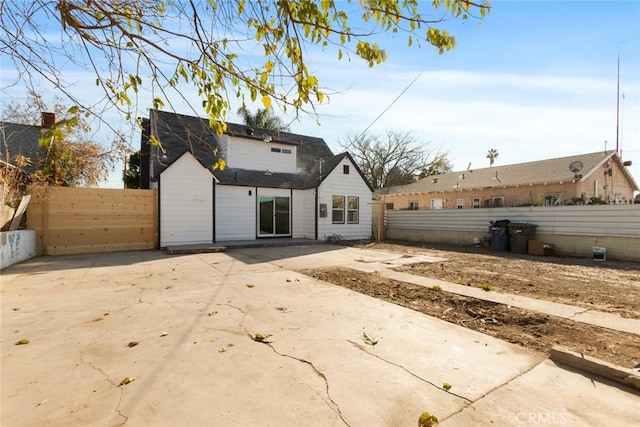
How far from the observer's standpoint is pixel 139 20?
8.68ft

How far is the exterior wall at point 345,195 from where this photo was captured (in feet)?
50.8

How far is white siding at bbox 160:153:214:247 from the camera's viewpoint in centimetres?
1183

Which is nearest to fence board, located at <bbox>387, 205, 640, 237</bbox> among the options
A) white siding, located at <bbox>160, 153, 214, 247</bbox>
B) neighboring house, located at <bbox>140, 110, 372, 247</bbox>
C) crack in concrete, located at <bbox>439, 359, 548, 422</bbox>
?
neighboring house, located at <bbox>140, 110, 372, 247</bbox>

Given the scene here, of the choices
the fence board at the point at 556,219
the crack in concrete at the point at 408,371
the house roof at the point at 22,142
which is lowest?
the crack in concrete at the point at 408,371

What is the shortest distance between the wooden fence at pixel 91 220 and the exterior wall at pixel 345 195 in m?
7.52

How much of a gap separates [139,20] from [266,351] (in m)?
3.29

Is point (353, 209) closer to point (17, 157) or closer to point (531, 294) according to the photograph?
point (531, 294)

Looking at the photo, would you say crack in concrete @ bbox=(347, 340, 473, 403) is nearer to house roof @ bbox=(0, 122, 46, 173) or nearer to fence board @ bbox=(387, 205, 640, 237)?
fence board @ bbox=(387, 205, 640, 237)

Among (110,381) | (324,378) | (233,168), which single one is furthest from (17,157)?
(324,378)

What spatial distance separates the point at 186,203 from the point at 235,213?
7.81 ft

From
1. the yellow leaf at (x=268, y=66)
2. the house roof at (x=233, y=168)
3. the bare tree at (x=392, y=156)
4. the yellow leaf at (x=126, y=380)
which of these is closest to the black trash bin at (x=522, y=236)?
the house roof at (x=233, y=168)

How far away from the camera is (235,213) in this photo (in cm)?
1411

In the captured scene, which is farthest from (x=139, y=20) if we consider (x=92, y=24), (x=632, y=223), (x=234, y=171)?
(x=632, y=223)

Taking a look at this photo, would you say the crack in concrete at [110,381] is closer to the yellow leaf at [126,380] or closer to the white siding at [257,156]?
the yellow leaf at [126,380]
